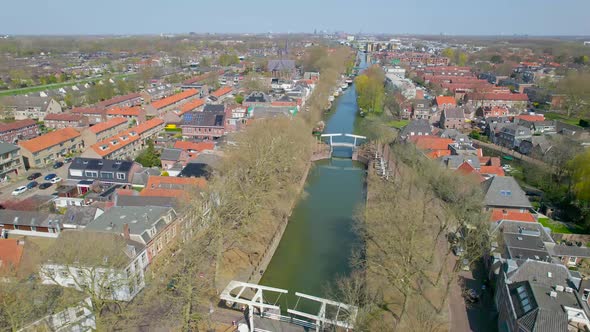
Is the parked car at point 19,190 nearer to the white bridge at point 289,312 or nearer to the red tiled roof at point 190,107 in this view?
the white bridge at point 289,312

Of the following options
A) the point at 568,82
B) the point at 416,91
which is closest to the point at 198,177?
the point at 416,91

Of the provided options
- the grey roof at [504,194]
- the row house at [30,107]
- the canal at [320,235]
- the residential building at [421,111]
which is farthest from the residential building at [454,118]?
the row house at [30,107]

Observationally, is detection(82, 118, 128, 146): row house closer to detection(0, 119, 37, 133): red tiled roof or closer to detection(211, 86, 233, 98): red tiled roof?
detection(0, 119, 37, 133): red tiled roof

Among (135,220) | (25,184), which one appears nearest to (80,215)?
(135,220)

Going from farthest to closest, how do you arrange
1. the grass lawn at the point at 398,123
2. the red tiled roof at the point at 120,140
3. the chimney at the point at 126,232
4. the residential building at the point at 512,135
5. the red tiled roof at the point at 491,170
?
the grass lawn at the point at 398,123 < the residential building at the point at 512,135 < the red tiled roof at the point at 120,140 < the red tiled roof at the point at 491,170 < the chimney at the point at 126,232

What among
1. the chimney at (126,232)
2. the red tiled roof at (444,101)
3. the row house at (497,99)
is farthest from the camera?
the row house at (497,99)

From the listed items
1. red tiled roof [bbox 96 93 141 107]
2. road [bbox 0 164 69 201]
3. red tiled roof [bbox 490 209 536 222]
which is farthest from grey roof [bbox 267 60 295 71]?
red tiled roof [bbox 490 209 536 222]

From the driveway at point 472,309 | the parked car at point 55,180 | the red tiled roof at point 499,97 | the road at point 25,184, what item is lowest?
the driveway at point 472,309
